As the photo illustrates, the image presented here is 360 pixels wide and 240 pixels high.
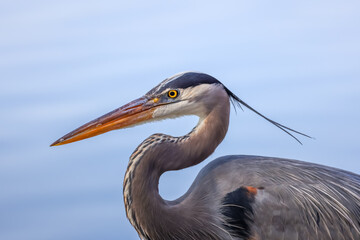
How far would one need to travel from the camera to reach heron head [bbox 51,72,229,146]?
3.23 m

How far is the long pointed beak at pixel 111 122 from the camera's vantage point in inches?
129

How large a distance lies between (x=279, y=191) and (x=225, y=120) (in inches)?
17.9

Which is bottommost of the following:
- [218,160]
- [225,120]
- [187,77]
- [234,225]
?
[234,225]

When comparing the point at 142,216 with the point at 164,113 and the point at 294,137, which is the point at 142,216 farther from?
the point at 294,137

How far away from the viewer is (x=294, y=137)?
11.0 feet

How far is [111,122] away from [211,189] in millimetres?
627

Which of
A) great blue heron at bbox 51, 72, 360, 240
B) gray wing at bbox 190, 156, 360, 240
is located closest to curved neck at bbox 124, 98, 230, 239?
great blue heron at bbox 51, 72, 360, 240

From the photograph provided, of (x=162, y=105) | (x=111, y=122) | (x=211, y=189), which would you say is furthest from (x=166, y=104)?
(x=211, y=189)

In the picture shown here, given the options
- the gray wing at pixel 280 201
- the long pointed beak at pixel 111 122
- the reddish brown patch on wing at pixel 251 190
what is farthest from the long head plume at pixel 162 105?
the reddish brown patch on wing at pixel 251 190

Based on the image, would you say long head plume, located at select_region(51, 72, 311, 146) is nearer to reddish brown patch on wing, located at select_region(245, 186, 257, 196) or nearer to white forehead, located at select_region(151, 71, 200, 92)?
white forehead, located at select_region(151, 71, 200, 92)

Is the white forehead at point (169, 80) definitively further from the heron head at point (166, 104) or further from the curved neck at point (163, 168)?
the curved neck at point (163, 168)

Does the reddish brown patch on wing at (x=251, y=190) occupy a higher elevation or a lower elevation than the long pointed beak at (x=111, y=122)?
lower

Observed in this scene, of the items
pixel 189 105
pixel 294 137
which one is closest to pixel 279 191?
pixel 294 137

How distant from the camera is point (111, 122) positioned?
3.29 meters
